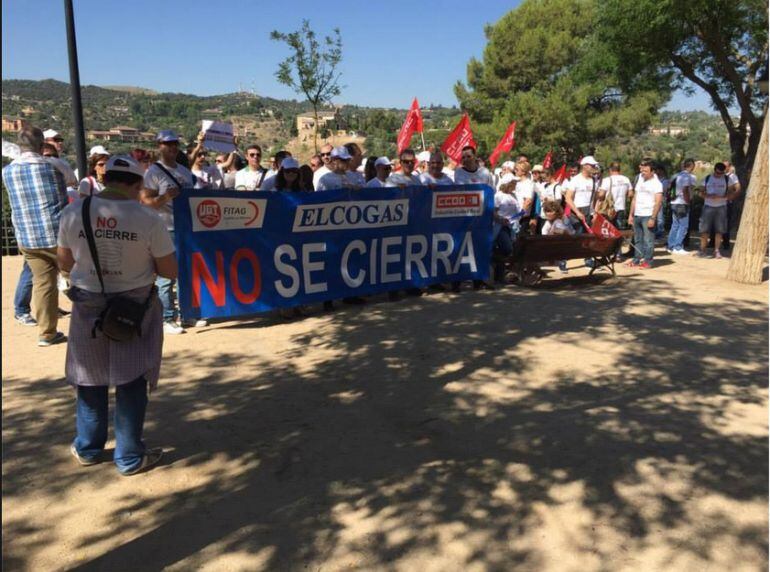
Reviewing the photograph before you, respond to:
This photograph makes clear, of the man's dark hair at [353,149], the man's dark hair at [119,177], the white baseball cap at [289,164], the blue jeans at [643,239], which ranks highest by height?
the man's dark hair at [353,149]

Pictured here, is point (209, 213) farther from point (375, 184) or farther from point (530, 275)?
point (530, 275)

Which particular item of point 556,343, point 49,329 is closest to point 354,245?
point 556,343

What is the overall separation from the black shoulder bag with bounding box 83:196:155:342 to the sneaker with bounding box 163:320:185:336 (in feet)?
10.9

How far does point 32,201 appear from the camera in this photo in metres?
6.21

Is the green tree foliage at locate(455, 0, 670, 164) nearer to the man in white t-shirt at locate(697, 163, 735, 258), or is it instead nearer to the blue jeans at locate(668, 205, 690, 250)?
the blue jeans at locate(668, 205, 690, 250)

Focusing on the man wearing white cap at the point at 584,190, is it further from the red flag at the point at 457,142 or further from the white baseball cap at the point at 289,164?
the white baseball cap at the point at 289,164

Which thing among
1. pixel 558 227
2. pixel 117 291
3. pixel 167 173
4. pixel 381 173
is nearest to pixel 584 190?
pixel 558 227

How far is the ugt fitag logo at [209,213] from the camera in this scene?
661 cm

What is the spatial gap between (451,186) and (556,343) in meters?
3.04

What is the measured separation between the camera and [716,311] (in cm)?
796

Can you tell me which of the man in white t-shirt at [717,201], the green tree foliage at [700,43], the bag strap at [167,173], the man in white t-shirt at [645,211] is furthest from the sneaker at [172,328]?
the green tree foliage at [700,43]

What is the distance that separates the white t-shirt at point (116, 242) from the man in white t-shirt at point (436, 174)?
18.2ft

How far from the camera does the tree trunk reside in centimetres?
948

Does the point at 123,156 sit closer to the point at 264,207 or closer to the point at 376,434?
the point at 376,434
